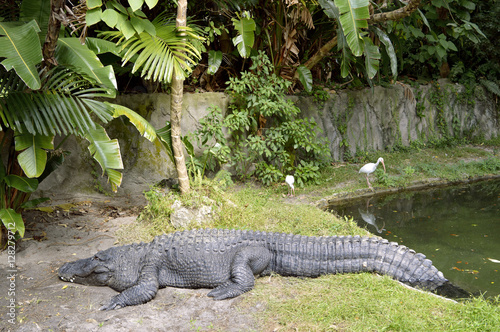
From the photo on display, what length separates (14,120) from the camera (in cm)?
374

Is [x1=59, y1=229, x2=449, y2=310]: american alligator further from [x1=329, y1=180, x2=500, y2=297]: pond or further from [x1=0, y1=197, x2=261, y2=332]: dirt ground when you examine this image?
[x1=329, y1=180, x2=500, y2=297]: pond

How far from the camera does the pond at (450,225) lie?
4.25 metres

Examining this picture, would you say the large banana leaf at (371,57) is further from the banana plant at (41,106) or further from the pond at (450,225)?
the banana plant at (41,106)

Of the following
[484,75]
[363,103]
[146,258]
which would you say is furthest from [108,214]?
[484,75]

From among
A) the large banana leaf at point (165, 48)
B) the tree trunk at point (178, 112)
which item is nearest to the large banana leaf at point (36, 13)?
the large banana leaf at point (165, 48)

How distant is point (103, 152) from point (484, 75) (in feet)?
31.9

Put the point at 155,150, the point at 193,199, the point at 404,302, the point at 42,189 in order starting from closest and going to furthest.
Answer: the point at 404,302 → the point at 193,199 → the point at 42,189 → the point at 155,150

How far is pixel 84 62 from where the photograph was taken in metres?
4.10

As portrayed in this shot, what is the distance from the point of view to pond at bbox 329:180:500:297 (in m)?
4.25

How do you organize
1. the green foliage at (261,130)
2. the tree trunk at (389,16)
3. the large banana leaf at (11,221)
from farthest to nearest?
the green foliage at (261,130) → the tree trunk at (389,16) → the large banana leaf at (11,221)

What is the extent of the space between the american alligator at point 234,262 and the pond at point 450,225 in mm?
512

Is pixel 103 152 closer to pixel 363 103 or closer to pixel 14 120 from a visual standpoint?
pixel 14 120

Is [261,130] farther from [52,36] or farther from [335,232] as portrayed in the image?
[52,36]

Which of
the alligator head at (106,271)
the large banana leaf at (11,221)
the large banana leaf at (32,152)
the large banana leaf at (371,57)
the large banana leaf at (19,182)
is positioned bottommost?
the alligator head at (106,271)
